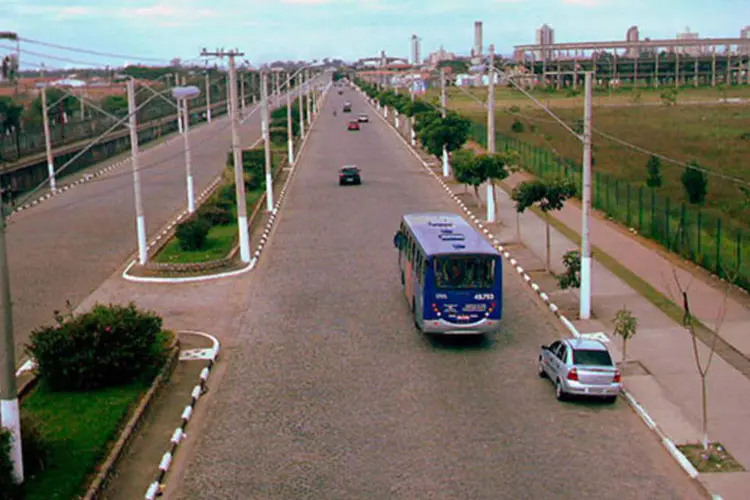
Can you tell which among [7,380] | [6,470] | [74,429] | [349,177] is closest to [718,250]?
[74,429]

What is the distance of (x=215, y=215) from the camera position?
42438 mm

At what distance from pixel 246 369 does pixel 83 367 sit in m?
3.70

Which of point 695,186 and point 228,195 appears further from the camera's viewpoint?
point 228,195

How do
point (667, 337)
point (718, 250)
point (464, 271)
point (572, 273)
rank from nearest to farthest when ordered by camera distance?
1. point (464, 271)
2. point (667, 337)
3. point (572, 273)
4. point (718, 250)

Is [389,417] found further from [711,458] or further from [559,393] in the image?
[711,458]

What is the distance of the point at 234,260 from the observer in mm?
33906

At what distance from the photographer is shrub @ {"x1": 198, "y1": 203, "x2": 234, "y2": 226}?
42119mm

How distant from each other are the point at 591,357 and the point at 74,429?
31.6 feet

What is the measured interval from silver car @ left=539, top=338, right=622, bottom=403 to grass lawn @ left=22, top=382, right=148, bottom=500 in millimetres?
8290

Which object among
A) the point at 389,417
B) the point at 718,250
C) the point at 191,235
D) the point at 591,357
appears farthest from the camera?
the point at 191,235

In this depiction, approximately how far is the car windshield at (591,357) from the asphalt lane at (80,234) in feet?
43.9

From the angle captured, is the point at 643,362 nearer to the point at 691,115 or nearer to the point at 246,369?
the point at 246,369

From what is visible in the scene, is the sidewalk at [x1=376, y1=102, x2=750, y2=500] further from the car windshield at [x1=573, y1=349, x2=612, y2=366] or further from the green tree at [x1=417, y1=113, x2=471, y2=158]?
the green tree at [x1=417, y1=113, x2=471, y2=158]

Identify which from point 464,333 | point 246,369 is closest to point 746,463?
point 464,333
